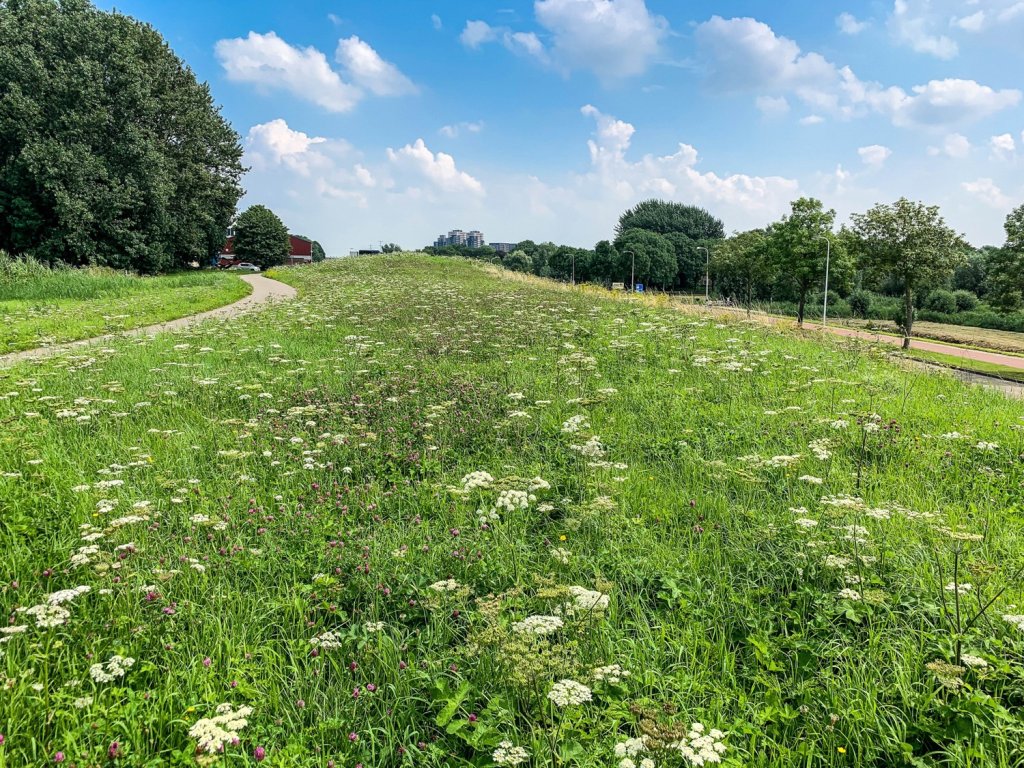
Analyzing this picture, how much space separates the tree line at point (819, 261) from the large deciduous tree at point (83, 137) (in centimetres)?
3886

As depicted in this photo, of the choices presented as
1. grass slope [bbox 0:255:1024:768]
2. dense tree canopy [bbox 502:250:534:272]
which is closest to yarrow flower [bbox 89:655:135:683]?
grass slope [bbox 0:255:1024:768]

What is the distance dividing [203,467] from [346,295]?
17.9 m

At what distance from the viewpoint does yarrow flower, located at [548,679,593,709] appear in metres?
2.30

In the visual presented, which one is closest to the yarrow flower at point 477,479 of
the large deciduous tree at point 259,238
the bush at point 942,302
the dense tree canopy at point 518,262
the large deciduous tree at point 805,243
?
the large deciduous tree at point 805,243

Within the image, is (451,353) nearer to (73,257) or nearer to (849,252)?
(73,257)

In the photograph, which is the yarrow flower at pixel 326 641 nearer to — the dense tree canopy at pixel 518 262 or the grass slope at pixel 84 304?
the grass slope at pixel 84 304

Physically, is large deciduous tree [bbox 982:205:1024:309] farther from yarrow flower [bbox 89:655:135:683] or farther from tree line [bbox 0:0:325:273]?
tree line [bbox 0:0:325:273]

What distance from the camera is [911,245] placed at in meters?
37.2

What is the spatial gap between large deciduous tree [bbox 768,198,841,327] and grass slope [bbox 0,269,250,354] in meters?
45.7

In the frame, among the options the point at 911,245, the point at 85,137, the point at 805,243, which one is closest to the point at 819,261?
the point at 805,243

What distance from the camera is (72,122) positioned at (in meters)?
32.5

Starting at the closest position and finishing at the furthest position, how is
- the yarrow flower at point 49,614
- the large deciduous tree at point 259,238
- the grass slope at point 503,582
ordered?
the grass slope at point 503,582 < the yarrow flower at point 49,614 < the large deciduous tree at point 259,238

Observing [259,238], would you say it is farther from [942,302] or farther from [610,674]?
[942,302]

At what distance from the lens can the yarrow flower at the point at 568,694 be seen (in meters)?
2.30
